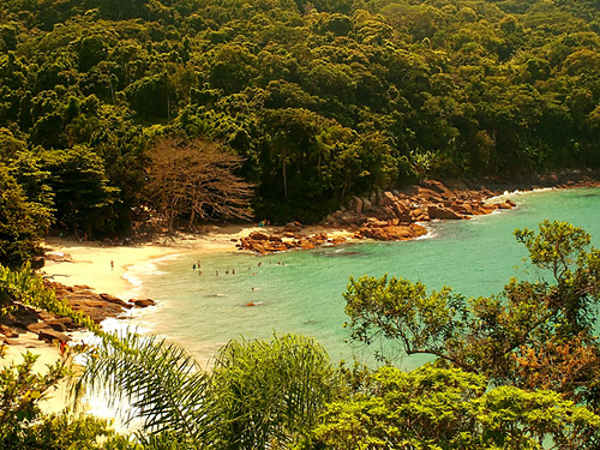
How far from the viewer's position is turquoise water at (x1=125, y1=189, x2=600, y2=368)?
23281mm

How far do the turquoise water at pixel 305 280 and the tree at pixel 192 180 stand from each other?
539cm

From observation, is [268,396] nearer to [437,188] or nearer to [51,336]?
[51,336]

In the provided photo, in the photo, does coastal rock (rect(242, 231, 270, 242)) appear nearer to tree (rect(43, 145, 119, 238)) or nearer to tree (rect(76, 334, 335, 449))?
tree (rect(43, 145, 119, 238))

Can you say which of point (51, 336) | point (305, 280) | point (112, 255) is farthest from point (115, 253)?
point (51, 336)

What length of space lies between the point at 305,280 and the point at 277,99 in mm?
27594

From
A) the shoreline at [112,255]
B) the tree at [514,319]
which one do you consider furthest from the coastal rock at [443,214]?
the tree at [514,319]

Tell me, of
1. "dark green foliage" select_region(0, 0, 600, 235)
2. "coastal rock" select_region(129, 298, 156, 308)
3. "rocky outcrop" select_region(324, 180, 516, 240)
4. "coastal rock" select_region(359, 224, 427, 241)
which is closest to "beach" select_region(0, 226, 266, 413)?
"coastal rock" select_region(129, 298, 156, 308)

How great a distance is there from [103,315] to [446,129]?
1924 inches

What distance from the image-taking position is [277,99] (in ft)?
179

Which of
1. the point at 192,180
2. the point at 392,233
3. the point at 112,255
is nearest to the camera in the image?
the point at 112,255

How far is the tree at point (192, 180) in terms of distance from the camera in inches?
1555

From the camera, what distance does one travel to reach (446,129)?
64.1 metres

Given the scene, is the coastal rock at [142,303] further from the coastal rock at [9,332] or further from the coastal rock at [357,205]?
the coastal rock at [357,205]

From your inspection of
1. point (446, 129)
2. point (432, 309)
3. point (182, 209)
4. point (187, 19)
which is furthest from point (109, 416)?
point (187, 19)
